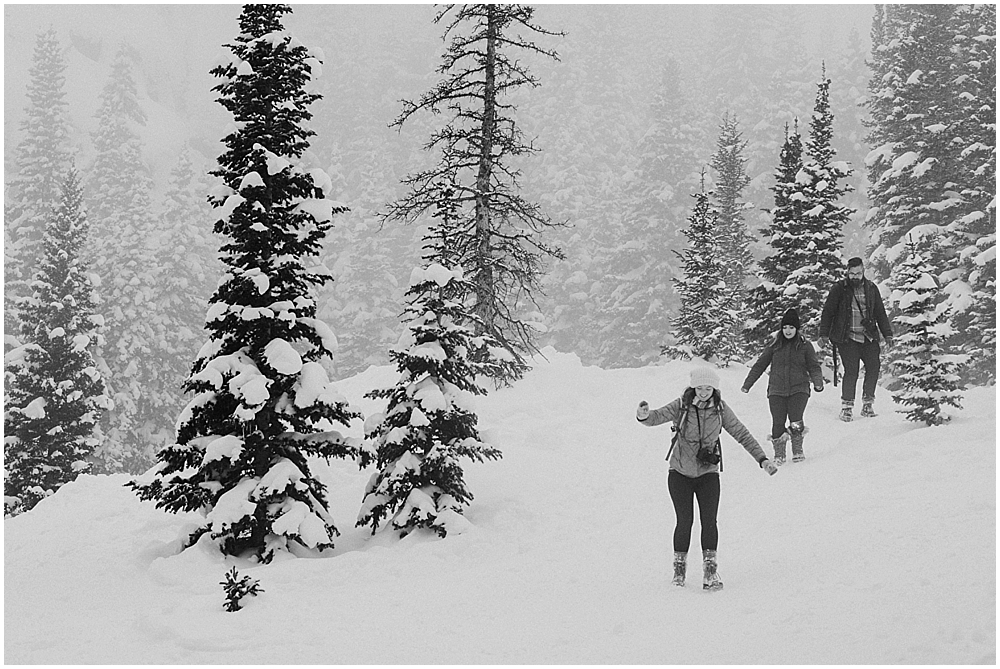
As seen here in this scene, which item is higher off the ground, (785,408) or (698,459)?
(785,408)

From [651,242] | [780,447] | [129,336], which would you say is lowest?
[780,447]

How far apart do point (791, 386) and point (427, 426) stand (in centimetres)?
579

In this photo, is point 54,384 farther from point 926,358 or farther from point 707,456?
point 926,358

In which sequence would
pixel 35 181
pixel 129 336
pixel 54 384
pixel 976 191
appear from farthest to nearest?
pixel 35 181
pixel 129 336
pixel 976 191
pixel 54 384

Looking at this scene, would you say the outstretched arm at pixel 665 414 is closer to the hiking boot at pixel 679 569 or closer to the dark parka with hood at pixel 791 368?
the hiking boot at pixel 679 569

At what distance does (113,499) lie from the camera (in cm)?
1425

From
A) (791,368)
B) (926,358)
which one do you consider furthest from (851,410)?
(791,368)

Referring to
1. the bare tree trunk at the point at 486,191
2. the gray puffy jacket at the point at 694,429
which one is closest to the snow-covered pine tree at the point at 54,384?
the bare tree trunk at the point at 486,191

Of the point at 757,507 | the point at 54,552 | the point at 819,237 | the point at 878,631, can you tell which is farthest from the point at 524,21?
the point at 878,631

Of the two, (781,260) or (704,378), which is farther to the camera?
(781,260)

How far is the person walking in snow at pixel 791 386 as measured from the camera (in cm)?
1182

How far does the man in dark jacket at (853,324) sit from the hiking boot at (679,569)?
764 cm

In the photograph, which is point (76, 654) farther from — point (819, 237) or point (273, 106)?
point (819, 237)

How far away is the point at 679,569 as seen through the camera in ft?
24.9
